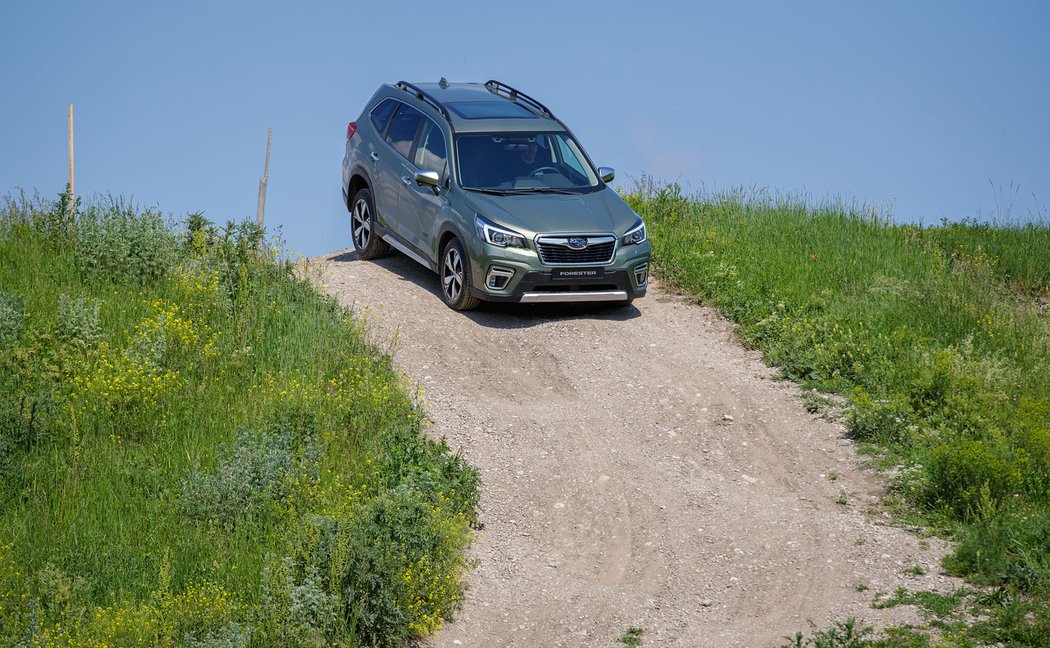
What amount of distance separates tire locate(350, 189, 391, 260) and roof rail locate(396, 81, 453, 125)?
144cm

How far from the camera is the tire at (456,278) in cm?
1416

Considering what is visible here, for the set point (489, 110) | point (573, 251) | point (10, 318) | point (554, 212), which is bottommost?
point (10, 318)

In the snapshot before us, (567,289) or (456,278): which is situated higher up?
(567,289)

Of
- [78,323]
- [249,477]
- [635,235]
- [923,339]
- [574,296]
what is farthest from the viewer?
[635,235]

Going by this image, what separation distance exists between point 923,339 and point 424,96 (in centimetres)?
686

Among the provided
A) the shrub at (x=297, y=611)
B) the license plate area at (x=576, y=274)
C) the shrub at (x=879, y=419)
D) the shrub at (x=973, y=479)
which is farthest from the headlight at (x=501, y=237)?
the shrub at (x=297, y=611)

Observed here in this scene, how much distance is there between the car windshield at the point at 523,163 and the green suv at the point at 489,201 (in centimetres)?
2

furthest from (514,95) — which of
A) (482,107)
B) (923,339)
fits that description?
(923,339)

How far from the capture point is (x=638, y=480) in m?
11.5

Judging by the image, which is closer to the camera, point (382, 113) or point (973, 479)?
point (973, 479)

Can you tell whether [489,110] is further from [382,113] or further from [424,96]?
[382,113]

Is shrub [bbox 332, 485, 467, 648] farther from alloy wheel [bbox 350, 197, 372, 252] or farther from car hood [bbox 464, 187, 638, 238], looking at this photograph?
alloy wheel [bbox 350, 197, 372, 252]

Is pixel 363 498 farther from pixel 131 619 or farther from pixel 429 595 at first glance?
pixel 131 619

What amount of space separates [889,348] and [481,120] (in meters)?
5.58
